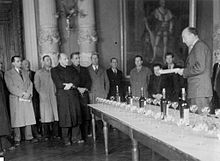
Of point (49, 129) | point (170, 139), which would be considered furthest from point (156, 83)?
point (170, 139)

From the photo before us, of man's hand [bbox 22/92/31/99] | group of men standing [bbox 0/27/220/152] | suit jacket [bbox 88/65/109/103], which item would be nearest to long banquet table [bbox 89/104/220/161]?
group of men standing [bbox 0/27/220/152]

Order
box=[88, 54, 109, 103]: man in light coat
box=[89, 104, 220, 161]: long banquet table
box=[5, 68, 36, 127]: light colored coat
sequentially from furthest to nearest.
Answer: box=[88, 54, 109, 103]: man in light coat < box=[5, 68, 36, 127]: light colored coat < box=[89, 104, 220, 161]: long banquet table

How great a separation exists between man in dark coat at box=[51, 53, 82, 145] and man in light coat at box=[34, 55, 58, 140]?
2.33ft

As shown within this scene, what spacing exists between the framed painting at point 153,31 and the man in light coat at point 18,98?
11.5ft

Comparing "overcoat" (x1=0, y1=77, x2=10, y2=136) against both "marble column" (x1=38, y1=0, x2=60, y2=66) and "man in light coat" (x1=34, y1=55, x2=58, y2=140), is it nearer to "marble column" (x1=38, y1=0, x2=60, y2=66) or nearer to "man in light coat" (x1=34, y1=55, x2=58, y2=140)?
"man in light coat" (x1=34, y1=55, x2=58, y2=140)

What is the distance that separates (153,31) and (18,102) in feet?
15.1

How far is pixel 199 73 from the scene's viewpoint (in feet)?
14.2

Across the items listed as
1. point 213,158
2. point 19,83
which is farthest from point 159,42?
point 213,158

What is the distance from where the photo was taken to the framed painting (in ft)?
30.5

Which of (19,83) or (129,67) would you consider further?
(129,67)

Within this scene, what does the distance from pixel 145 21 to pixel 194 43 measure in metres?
5.05

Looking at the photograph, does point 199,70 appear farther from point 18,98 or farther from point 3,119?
point 18,98

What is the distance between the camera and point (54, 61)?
27.7 feet

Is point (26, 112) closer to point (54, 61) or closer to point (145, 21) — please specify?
point (54, 61)
